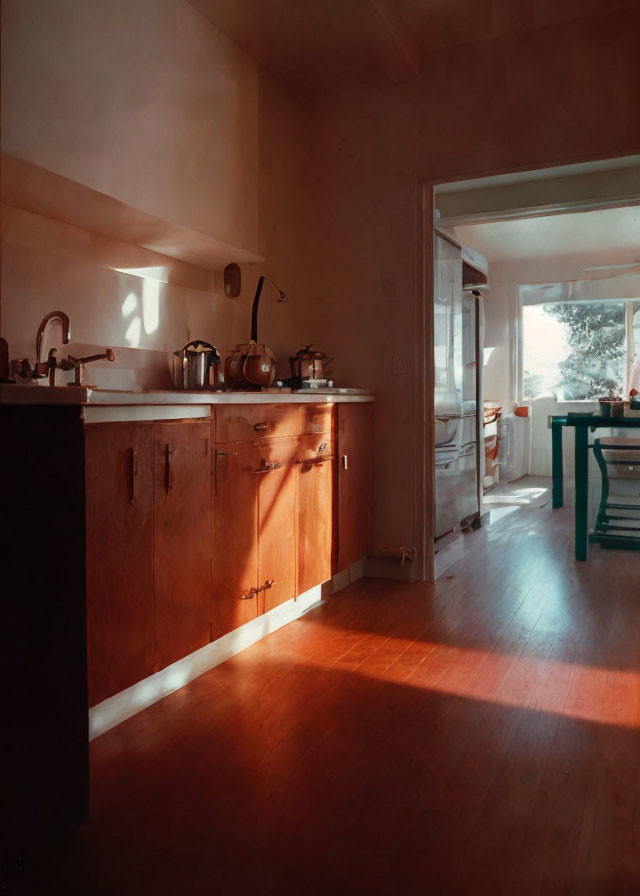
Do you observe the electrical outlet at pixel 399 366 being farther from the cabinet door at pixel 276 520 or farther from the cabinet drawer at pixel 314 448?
the cabinet door at pixel 276 520

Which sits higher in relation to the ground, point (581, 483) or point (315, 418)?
point (315, 418)

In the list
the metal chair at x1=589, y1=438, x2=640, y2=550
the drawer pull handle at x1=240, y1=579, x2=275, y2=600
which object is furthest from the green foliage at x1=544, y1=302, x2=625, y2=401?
the drawer pull handle at x1=240, y1=579, x2=275, y2=600

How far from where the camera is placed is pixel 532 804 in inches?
58.8

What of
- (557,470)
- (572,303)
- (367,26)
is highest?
(367,26)

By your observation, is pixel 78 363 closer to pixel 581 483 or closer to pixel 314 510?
pixel 314 510

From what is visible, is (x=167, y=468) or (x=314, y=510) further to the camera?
(x=314, y=510)

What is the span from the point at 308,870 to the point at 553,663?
1.34 meters

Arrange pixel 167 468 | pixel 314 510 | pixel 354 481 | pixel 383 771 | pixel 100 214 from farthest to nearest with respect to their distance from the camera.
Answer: pixel 354 481 < pixel 314 510 < pixel 100 214 < pixel 167 468 < pixel 383 771

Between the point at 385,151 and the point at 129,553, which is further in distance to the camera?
the point at 385,151

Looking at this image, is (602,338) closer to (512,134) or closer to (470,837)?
(512,134)

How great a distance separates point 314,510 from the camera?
2.96 metres

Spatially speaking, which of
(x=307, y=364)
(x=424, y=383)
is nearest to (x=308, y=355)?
(x=307, y=364)

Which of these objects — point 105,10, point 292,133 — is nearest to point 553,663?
point 105,10

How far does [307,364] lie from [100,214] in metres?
1.34
